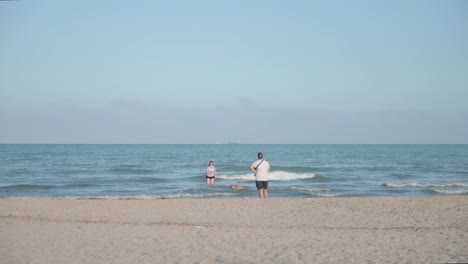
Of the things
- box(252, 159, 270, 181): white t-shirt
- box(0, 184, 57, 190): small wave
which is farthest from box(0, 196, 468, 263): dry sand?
Result: box(0, 184, 57, 190): small wave

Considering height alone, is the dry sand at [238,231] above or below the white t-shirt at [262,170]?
below

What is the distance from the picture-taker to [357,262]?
7.70 metres

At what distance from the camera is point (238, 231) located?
10656mm

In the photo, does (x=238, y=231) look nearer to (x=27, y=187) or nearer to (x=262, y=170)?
(x=262, y=170)

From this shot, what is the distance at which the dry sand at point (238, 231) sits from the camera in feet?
27.1

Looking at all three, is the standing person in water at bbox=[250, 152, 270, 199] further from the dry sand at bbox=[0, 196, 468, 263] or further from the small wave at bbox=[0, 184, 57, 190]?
the small wave at bbox=[0, 184, 57, 190]

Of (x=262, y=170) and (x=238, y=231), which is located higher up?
(x=262, y=170)

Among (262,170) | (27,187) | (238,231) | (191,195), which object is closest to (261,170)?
(262,170)

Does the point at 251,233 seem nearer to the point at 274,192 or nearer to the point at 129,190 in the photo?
the point at 274,192

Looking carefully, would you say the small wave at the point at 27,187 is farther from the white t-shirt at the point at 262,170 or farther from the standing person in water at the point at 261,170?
the white t-shirt at the point at 262,170

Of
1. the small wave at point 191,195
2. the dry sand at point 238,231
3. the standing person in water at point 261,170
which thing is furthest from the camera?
the small wave at point 191,195

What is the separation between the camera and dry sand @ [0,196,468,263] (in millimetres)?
8250

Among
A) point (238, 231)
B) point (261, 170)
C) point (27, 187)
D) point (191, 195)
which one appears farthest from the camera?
point (27, 187)

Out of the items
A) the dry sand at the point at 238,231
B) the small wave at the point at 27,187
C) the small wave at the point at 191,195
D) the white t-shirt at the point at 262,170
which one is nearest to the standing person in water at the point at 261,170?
the white t-shirt at the point at 262,170
